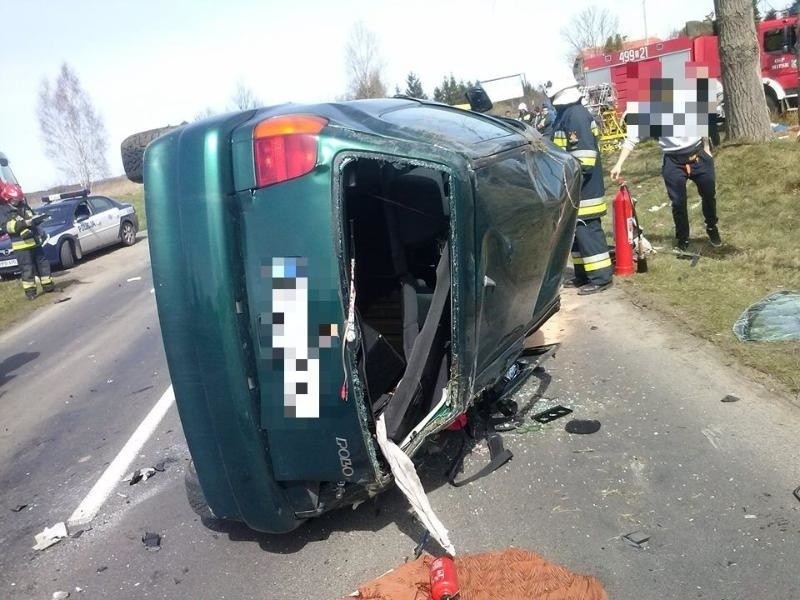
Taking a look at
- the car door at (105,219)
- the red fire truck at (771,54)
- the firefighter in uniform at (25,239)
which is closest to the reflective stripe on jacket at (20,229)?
the firefighter in uniform at (25,239)

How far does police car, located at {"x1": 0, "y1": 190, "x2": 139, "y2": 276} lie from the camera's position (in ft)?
49.9

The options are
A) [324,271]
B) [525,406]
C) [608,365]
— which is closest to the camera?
[324,271]

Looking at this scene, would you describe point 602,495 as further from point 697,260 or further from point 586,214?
point 697,260

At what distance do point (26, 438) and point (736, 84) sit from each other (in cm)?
1080

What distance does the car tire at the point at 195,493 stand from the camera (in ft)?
11.2

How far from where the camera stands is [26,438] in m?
5.55

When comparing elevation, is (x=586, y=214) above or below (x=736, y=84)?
below

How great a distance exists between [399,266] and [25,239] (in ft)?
36.0

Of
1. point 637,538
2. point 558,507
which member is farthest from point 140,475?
point 637,538

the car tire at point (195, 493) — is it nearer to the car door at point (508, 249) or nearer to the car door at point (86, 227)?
the car door at point (508, 249)

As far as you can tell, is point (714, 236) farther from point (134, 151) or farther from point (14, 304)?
point (14, 304)

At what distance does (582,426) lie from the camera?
165 inches

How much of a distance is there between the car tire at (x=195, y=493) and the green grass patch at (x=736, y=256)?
3338 millimetres

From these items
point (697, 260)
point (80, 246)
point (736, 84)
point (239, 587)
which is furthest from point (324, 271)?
point (80, 246)
